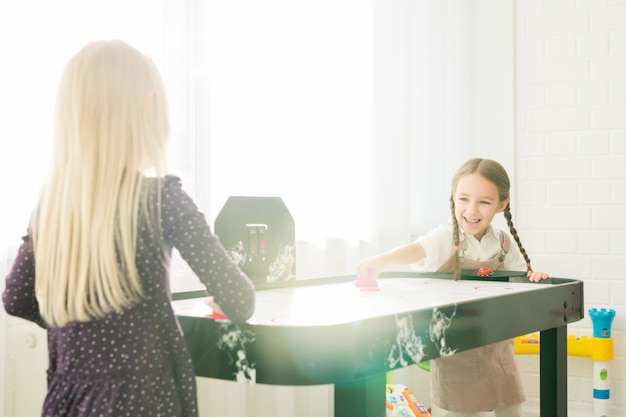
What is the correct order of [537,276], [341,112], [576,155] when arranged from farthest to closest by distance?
[576,155] → [341,112] → [537,276]

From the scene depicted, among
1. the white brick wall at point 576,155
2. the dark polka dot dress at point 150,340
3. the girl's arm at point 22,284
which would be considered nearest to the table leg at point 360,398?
the dark polka dot dress at point 150,340

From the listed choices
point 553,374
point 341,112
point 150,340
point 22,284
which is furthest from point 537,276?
point 22,284

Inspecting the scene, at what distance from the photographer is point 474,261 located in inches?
87.7

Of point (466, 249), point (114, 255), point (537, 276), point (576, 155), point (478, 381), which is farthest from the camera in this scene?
point (576, 155)

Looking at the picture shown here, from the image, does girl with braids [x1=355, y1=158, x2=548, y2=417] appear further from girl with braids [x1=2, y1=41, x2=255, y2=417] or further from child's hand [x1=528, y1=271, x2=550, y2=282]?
girl with braids [x1=2, y1=41, x2=255, y2=417]

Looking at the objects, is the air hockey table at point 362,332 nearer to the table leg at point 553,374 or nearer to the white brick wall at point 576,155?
the table leg at point 553,374

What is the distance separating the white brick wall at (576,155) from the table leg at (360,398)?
2.09 metres

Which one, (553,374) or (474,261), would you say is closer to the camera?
(553,374)

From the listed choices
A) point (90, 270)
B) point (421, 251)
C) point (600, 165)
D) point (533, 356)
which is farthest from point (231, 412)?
point (600, 165)

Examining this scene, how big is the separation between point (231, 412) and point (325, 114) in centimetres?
98

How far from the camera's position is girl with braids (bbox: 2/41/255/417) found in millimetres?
1104

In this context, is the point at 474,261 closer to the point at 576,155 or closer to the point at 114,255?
the point at 576,155

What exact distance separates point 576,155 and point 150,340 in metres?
2.42

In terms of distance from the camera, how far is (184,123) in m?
2.04
